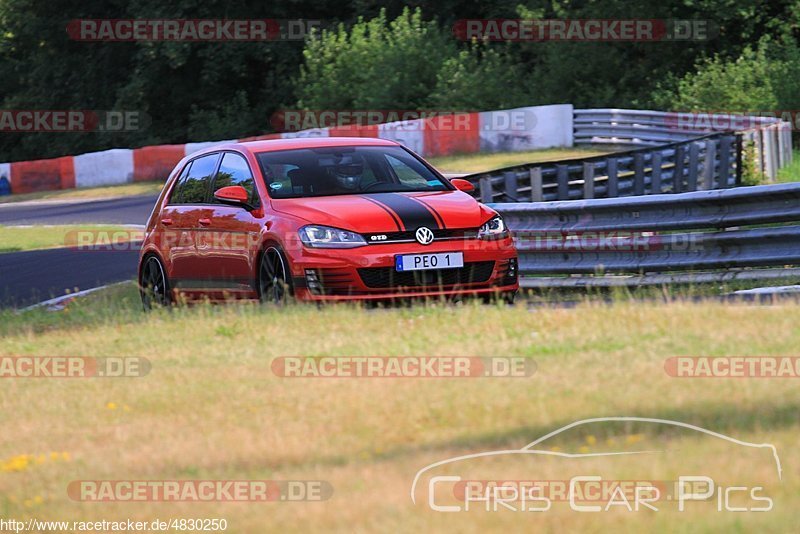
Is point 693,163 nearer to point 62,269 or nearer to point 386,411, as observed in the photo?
point 62,269

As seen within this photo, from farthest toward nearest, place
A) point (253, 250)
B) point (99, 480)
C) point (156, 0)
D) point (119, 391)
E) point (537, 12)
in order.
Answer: point (156, 0) → point (537, 12) → point (253, 250) → point (119, 391) → point (99, 480)

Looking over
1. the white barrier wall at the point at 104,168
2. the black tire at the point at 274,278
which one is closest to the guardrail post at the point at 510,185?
the black tire at the point at 274,278

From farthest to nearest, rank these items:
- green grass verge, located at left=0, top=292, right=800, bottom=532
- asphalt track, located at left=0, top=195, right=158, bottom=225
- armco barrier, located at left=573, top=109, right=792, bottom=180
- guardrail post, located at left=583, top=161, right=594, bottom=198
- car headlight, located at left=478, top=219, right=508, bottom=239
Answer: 1. asphalt track, located at left=0, top=195, right=158, bottom=225
2. armco barrier, located at left=573, top=109, right=792, bottom=180
3. guardrail post, located at left=583, top=161, right=594, bottom=198
4. car headlight, located at left=478, top=219, right=508, bottom=239
5. green grass verge, located at left=0, top=292, right=800, bottom=532

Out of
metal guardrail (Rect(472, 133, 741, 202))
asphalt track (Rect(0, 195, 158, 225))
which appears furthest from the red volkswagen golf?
asphalt track (Rect(0, 195, 158, 225))

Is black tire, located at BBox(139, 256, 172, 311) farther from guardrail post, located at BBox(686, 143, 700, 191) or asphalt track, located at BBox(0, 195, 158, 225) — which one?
asphalt track, located at BBox(0, 195, 158, 225)

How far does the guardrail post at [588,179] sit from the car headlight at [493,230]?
32.0 feet

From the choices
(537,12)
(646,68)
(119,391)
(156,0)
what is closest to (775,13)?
(646,68)

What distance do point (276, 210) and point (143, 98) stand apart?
36.3m

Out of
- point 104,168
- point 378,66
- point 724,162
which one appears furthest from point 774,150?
point 104,168

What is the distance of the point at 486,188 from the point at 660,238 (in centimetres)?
564

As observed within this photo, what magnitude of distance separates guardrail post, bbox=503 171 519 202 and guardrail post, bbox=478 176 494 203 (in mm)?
578

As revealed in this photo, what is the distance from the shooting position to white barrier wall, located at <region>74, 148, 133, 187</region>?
3400 centimetres

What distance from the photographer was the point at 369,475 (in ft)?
17.4

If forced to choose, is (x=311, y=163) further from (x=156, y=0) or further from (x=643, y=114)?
(x=156, y=0)
